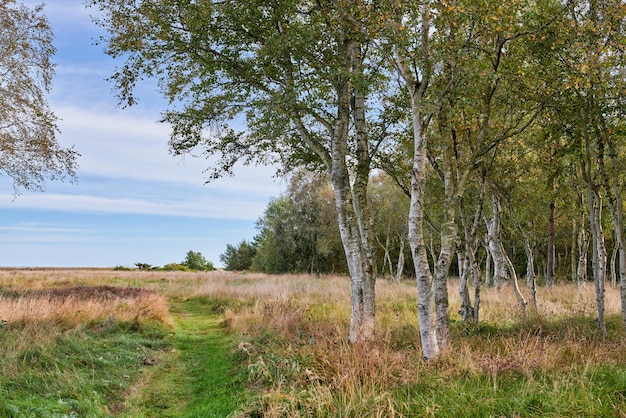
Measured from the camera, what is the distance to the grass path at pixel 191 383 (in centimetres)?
608

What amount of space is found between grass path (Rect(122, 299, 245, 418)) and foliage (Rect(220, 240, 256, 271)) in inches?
1843

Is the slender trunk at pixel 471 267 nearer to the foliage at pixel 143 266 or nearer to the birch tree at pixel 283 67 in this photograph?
the birch tree at pixel 283 67

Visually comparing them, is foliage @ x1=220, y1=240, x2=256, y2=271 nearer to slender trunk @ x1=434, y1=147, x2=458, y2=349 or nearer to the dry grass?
the dry grass

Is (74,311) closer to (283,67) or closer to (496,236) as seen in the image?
(283,67)

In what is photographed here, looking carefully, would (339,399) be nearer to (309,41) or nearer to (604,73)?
(309,41)

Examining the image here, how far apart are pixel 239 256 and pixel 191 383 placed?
52.1 m

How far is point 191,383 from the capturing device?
300 inches

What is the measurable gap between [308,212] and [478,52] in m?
32.2

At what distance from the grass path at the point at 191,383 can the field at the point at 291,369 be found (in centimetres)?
Answer: 3

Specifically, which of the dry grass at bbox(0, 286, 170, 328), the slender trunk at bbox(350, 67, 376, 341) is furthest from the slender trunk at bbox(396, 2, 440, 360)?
the dry grass at bbox(0, 286, 170, 328)

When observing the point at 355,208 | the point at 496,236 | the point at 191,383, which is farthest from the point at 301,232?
the point at 191,383

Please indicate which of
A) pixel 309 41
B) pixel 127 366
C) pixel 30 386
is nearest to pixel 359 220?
pixel 309 41

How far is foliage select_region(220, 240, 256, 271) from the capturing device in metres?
58.4

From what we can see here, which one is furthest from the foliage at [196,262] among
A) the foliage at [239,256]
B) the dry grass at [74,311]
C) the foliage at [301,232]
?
the dry grass at [74,311]
